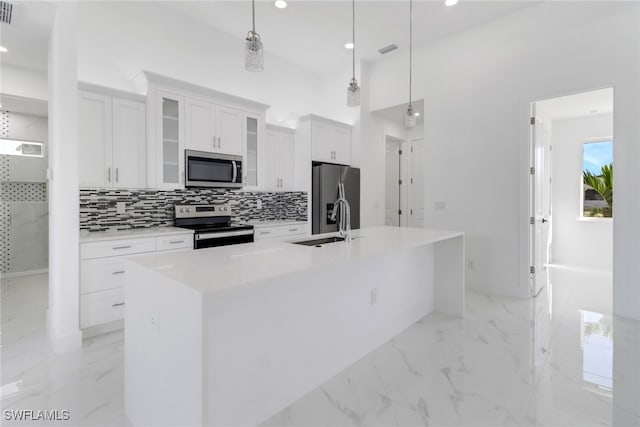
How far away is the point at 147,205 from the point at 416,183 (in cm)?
453

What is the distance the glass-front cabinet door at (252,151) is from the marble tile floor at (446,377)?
7.37 ft

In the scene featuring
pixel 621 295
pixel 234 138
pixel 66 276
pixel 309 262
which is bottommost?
pixel 621 295

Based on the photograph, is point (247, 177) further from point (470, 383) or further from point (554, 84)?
point (554, 84)

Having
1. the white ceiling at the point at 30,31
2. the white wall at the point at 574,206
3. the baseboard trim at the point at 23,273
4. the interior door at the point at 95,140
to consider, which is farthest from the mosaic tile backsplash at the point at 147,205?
the white wall at the point at 574,206

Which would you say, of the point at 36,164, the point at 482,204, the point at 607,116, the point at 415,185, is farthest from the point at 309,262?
the point at 607,116

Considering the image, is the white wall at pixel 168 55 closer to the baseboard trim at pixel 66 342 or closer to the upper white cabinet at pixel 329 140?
the upper white cabinet at pixel 329 140

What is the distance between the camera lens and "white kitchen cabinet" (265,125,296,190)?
182 inches

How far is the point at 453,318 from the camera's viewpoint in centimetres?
327

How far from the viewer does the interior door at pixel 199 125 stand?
140 inches

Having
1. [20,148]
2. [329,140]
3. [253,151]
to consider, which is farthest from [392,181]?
[20,148]

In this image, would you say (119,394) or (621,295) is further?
(621,295)

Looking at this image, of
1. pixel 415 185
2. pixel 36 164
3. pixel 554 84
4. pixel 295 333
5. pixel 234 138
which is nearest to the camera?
pixel 295 333

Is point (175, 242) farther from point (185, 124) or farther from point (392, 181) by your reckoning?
point (392, 181)

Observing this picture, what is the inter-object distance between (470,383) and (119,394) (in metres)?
2.18
